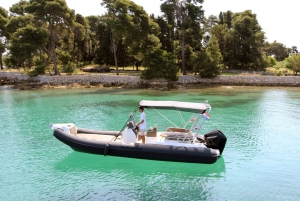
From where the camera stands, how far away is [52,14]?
4156 centimetres

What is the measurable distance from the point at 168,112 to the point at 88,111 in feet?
22.4

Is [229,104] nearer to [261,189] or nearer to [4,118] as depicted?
[261,189]

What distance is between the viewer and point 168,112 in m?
23.4

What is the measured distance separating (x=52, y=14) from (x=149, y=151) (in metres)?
36.4

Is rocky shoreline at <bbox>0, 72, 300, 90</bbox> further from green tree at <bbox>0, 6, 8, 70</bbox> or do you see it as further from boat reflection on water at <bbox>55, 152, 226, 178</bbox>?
boat reflection on water at <bbox>55, 152, 226, 178</bbox>

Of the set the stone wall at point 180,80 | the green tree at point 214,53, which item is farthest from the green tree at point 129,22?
the green tree at point 214,53

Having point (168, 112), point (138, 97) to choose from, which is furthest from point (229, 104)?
point (138, 97)

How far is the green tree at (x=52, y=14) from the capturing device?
4022 centimetres

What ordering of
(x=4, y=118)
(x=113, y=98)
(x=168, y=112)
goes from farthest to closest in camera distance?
(x=113, y=98)
(x=168, y=112)
(x=4, y=118)

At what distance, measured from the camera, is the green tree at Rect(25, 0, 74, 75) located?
40219mm

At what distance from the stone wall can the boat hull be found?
3001 centimetres

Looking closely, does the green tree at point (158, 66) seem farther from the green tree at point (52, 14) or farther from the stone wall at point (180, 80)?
the green tree at point (52, 14)

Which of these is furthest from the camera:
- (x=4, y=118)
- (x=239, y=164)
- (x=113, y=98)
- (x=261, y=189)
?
(x=113, y=98)

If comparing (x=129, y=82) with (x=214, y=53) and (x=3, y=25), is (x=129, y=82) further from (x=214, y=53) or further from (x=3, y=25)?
(x=3, y=25)
